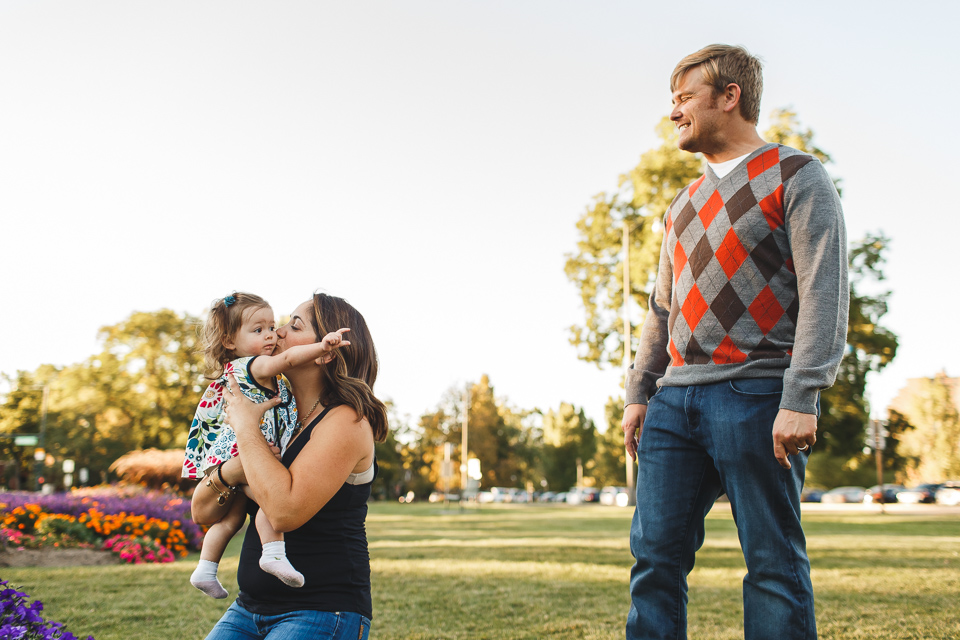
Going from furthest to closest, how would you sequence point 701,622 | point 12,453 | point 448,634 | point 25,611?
point 12,453, point 701,622, point 448,634, point 25,611

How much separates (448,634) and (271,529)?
3013 millimetres

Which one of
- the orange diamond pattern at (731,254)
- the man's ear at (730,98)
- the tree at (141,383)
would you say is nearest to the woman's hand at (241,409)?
the orange diamond pattern at (731,254)

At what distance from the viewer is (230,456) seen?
2.55 metres

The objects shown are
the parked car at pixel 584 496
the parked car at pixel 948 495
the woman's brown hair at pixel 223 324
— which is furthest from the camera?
the parked car at pixel 584 496

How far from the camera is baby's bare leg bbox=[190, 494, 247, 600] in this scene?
2617mm

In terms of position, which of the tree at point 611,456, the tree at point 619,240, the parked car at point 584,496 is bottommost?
the parked car at point 584,496

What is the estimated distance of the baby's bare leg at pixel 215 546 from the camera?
262 centimetres

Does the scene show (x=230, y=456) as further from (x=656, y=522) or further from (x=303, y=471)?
(x=656, y=522)

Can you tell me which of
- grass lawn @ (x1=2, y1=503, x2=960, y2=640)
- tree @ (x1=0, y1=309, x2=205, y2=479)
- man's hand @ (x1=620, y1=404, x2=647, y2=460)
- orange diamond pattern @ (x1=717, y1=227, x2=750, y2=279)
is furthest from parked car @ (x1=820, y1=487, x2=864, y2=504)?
orange diamond pattern @ (x1=717, y1=227, x2=750, y2=279)

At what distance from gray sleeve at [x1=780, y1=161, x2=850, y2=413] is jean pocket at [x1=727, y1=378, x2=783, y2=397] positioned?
0.11m

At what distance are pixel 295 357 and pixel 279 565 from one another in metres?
0.62

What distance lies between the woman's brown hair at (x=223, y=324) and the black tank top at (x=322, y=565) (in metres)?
0.92

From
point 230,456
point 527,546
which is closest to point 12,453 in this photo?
point 527,546

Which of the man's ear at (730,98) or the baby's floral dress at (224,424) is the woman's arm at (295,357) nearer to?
the baby's floral dress at (224,424)
